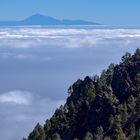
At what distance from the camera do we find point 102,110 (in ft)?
196

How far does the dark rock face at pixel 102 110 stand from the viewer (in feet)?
177

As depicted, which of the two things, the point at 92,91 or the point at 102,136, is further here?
the point at 92,91

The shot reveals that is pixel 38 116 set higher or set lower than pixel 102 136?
higher

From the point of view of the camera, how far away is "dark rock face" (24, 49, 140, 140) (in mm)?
54031

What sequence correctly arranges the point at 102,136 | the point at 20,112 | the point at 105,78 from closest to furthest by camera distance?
the point at 102,136
the point at 105,78
the point at 20,112

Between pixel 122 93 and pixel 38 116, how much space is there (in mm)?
101753

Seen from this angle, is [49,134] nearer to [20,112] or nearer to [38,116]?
[38,116]

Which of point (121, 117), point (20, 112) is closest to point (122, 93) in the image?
point (121, 117)

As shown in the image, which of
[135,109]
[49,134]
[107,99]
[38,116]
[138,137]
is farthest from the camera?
[38,116]

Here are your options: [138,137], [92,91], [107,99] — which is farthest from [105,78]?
[138,137]

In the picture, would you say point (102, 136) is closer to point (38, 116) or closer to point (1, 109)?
point (38, 116)

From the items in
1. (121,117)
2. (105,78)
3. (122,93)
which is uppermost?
(105,78)

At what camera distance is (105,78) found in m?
68.8

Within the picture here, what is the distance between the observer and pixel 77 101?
6700 cm
